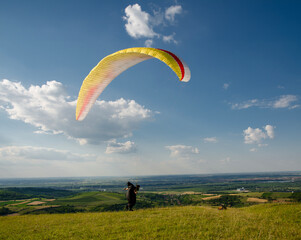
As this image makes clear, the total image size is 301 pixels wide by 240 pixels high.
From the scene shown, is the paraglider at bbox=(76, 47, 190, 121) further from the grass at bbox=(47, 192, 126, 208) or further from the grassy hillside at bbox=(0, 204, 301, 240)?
the grass at bbox=(47, 192, 126, 208)

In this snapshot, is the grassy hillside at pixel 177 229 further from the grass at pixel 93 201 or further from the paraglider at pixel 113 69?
the grass at pixel 93 201

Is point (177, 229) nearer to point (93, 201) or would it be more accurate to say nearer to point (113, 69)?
point (113, 69)

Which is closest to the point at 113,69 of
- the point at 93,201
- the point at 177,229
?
the point at 177,229

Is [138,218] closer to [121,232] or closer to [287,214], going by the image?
[121,232]

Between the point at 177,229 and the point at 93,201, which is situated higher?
the point at 177,229

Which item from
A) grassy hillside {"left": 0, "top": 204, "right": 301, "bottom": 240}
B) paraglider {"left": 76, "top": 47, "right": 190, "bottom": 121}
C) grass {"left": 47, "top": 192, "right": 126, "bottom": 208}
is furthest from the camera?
grass {"left": 47, "top": 192, "right": 126, "bottom": 208}

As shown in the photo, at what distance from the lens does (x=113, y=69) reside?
1088cm

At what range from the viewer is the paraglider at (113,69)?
27.0ft

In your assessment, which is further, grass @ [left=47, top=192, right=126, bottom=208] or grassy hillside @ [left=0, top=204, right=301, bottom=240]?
grass @ [left=47, top=192, right=126, bottom=208]

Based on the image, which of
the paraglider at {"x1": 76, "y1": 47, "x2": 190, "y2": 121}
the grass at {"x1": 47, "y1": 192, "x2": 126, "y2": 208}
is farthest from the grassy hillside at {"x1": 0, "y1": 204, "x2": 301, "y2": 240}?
the grass at {"x1": 47, "y1": 192, "x2": 126, "y2": 208}

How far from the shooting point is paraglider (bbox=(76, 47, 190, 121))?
8.23 m

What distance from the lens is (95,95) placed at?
452 inches

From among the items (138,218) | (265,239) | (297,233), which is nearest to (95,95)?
(138,218)

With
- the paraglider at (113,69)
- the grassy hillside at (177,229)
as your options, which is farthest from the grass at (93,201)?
the paraglider at (113,69)
